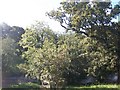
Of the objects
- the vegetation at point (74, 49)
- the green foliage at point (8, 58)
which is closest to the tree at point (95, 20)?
the vegetation at point (74, 49)

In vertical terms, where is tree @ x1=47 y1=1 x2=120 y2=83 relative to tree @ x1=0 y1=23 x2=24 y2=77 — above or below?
above

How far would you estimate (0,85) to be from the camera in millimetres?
10969

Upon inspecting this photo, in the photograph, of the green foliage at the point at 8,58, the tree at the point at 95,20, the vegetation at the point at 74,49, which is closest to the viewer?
the vegetation at the point at 74,49

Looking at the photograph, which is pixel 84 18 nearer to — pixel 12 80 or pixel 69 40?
pixel 69 40

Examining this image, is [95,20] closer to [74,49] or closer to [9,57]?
[74,49]

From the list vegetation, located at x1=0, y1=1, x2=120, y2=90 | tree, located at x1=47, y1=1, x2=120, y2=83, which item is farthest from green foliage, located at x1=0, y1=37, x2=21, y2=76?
tree, located at x1=47, y1=1, x2=120, y2=83

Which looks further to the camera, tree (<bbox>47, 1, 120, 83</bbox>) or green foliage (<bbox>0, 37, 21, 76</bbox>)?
green foliage (<bbox>0, 37, 21, 76</bbox>)

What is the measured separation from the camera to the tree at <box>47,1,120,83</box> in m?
10.7

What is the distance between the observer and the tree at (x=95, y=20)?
10.7 meters

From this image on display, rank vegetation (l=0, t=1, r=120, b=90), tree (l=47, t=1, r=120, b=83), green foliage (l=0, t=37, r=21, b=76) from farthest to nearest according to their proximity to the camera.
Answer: green foliage (l=0, t=37, r=21, b=76) < tree (l=47, t=1, r=120, b=83) < vegetation (l=0, t=1, r=120, b=90)

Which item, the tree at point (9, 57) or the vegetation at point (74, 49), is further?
the tree at point (9, 57)

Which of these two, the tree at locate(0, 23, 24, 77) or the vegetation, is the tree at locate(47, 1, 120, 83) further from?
the tree at locate(0, 23, 24, 77)

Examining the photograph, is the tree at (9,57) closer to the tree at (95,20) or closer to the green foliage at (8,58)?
the green foliage at (8,58)

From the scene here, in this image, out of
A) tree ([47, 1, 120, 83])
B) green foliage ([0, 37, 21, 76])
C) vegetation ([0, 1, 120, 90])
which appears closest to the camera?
vegetation ([0, 1, 120, 90])
